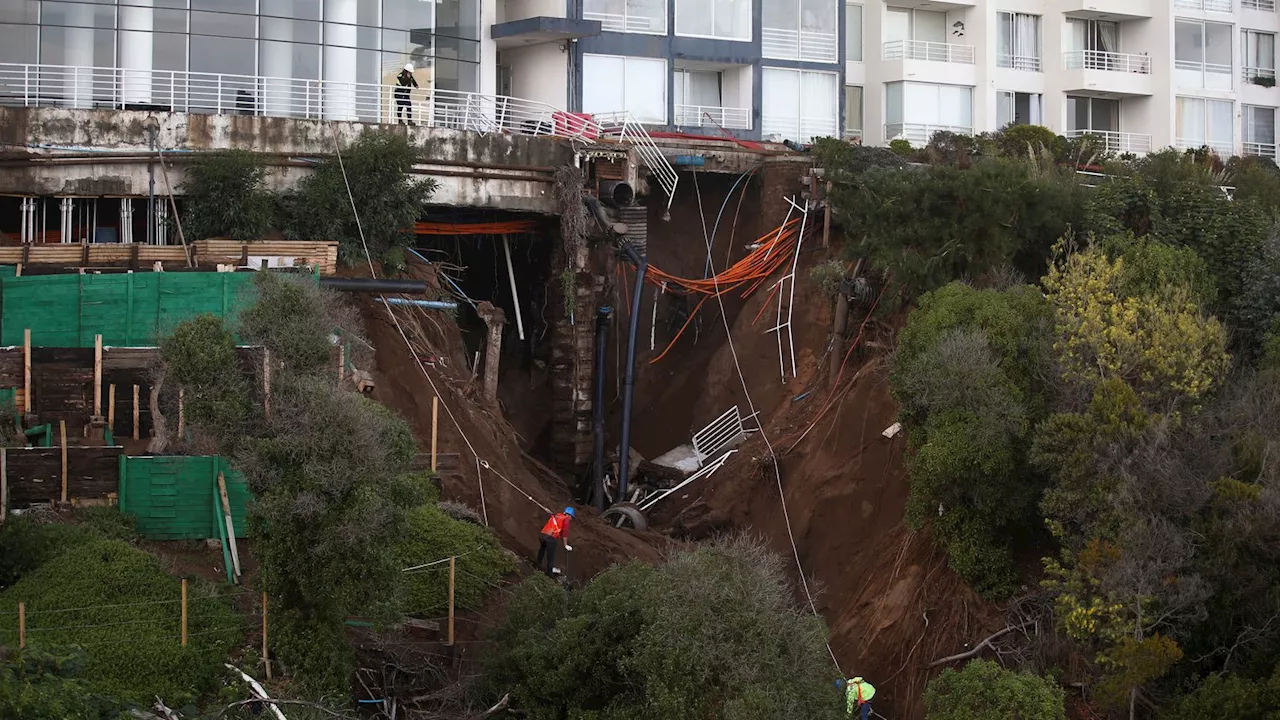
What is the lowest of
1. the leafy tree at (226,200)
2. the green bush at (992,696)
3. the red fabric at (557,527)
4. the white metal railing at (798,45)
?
the green bush at (992,696)

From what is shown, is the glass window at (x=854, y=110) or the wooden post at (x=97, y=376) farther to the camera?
the glass window at (x=854, y=110)

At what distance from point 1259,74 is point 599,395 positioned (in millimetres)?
26862

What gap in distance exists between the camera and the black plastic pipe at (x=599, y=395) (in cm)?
3406

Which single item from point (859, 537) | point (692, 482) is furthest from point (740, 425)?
point (859, 537)

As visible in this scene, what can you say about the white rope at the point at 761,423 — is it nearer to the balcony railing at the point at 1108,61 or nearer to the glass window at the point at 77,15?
the glass window at the point at 77,15

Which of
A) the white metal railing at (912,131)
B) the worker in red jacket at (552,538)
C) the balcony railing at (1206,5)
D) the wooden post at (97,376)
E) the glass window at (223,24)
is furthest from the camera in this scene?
the balcony railing at (1206,5)

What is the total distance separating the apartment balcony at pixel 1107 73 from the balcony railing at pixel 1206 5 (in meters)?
1.84

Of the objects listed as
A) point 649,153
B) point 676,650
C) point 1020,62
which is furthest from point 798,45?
point 676,650

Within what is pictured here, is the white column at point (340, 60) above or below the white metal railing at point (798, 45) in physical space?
below

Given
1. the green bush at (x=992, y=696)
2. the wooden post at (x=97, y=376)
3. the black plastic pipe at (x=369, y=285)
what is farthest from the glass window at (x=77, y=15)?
the green bush at (x=992, y=696)

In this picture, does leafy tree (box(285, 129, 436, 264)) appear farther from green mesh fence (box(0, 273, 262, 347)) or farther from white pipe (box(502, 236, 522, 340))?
white pipe (box(502, 236, 522, 340))

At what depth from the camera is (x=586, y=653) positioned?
71.5 feet

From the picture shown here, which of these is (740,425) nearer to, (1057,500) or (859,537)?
(859,537)

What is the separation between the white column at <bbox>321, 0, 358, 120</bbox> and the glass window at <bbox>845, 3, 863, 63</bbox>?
16560mm
